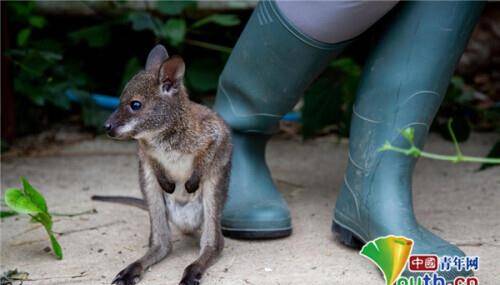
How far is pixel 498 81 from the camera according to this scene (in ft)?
15.8

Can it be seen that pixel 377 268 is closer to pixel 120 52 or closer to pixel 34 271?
pixel 34 271

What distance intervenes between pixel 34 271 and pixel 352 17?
48.4 inches

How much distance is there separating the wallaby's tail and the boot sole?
425 millimetres

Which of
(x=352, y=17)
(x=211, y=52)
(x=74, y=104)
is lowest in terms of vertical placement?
(x=74, y=104)

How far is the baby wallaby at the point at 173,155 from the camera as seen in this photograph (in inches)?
96.7

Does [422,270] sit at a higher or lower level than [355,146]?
lower

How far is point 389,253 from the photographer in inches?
92.5

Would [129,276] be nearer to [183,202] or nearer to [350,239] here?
[183,202]

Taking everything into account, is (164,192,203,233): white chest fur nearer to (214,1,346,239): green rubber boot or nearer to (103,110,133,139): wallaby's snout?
(214,1,346,239): green rubber boot

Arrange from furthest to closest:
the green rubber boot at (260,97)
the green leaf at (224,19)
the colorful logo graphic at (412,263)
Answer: the green leaf at (224,19)
the green rubber boot at (260,97)
the colorful logo graphic at (412,263)

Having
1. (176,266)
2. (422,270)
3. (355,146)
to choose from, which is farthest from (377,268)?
(176,266)

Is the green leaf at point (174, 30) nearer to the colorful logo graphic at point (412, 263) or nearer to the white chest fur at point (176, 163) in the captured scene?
the white chest fur at point (176, 163)

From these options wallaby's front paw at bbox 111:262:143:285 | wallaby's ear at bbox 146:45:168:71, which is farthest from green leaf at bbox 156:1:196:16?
wallaby's front paw at bbox 111:262:143:285

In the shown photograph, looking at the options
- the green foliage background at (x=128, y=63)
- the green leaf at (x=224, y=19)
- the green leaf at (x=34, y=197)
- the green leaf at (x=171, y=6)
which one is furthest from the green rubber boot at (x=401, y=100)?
the green leaf at (x=171, y=6)
